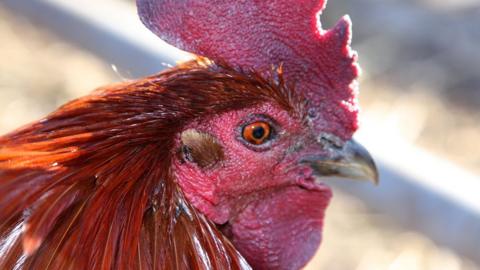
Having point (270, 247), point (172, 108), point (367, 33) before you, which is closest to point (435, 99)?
point (367, 33)

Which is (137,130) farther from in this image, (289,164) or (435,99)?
(435,99)

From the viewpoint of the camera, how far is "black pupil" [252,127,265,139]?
1973 mm

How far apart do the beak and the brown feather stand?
0.26 meters

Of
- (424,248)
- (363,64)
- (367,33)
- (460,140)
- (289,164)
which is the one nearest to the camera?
(289,164)

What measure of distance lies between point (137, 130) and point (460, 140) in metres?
3.18

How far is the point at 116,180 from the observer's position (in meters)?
1.83

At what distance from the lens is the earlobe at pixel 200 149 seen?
191cm

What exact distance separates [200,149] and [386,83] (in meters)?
3.34

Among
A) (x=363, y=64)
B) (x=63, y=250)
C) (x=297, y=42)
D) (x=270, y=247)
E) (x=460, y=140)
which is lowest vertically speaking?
(x=63, y=250)

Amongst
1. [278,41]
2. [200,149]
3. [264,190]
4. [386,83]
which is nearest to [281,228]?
[264,190]

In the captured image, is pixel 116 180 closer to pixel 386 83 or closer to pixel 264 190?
pixel 264 190

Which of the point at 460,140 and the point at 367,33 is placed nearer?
the point at 460,140

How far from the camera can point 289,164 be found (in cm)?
208

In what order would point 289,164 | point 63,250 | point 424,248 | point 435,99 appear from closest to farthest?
point 63,250
point 289,164
point 424,248
point 435,99
